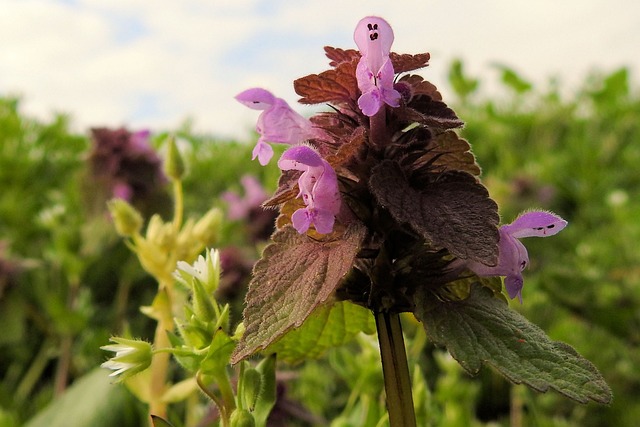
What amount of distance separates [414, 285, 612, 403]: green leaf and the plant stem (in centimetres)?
3

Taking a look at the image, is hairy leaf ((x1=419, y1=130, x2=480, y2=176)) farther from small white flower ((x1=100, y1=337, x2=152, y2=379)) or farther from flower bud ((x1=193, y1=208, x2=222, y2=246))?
flower bud ((x1=193, y1=208, x2=222, y2=246))

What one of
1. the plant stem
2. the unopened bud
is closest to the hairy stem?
the unopened bud

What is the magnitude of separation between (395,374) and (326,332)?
0.13 meters

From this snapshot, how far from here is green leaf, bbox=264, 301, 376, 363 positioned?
59cm

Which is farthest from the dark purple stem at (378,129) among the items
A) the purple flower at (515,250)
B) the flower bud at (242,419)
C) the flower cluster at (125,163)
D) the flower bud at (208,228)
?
the flower cluster at (125,163)

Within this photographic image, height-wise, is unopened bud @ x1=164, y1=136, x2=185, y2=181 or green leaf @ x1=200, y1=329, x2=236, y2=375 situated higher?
unopened bud @ x1=164, y1=136, x2=185, y2=181

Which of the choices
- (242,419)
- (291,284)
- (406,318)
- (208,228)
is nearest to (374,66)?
(291,284)

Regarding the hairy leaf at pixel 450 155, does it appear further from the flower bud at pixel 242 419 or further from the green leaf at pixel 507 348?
the flower bud at pixel 242 419

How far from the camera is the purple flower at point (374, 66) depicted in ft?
1.46

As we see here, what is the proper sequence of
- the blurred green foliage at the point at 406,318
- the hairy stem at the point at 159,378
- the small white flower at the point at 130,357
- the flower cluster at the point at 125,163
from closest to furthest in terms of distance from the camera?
the small white flower at the point at 130,357 → the hairy stem at the point at 159,378 → the blurred green foliage at the point at 406,318 → the flower cluster at the point at 125,163

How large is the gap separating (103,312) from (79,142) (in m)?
1.26

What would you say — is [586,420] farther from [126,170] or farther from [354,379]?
[126,170]

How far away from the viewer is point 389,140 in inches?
19.2

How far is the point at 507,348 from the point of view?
0.45 metres
